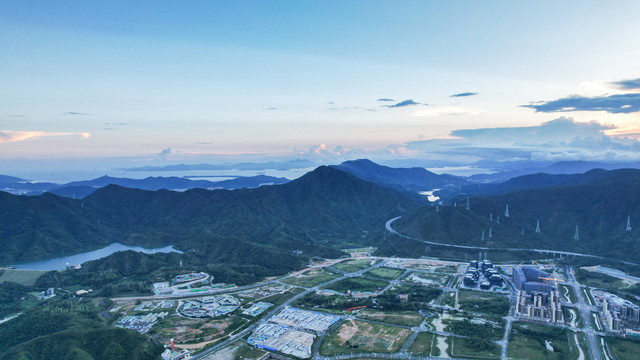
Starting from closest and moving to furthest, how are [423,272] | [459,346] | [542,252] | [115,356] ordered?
1. [115,356]
2. [459,346]
3. [423,272]
4. [542,252]

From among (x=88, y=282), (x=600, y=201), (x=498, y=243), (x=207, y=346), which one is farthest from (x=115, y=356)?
(x=600, y=201)

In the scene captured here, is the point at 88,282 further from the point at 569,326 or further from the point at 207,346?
the point at 569,326

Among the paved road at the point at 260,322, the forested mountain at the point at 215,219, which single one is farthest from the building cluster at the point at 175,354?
the forested mountain at the point at 215,219

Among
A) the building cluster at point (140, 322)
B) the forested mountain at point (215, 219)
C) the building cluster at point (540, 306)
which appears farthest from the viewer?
the forested mountain at point (215, 219)

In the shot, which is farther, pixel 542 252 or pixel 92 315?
pixel 542 252

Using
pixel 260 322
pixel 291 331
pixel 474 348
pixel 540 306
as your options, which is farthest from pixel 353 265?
pixel 474 348

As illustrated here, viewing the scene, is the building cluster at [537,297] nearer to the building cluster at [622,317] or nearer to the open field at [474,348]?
the building cluster at [622,317]

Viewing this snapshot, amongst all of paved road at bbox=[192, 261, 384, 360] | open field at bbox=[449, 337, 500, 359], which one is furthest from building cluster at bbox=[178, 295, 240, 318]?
open field at bbox=[449, 337, 500, 359]
